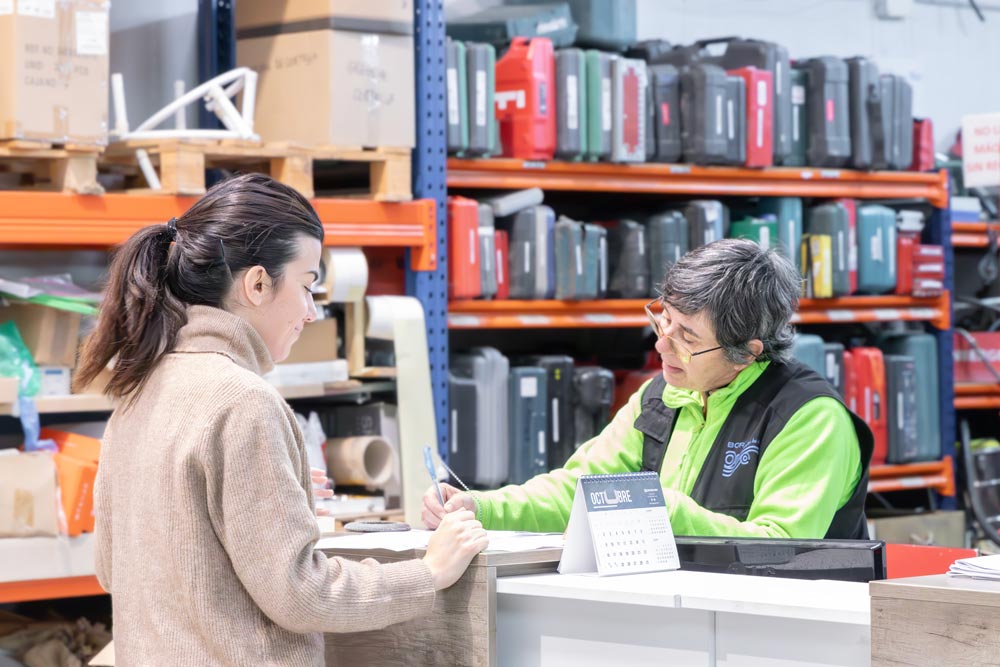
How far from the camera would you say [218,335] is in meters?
2.19

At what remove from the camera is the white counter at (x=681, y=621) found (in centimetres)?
207

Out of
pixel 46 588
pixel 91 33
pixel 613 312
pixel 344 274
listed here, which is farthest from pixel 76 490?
pixel 613 312

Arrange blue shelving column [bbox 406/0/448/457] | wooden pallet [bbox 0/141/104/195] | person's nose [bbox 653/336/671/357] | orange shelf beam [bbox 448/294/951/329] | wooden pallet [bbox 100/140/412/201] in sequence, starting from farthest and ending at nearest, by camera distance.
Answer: orange shelf beam [bbox 448/294/951/329], blue shelving column [bbox 406/0/448/457], wooden pallet [bbox 100/140/412/201], wooden pallet [bbox 0/141/104/195], person's nose [bbox 653/336/671/357]

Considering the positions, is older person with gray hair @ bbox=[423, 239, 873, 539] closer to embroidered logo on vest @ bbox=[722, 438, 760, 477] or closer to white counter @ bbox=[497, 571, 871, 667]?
embroidered logo on vest @ bbox=[722, 438, 760, 477]

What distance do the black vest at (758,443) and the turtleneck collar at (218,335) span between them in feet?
4.17

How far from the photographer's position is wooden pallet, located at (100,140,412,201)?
15.0 ft

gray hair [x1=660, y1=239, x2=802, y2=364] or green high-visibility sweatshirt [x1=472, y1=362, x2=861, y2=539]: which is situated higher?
gray hair [x1=660, y1=239, x2=802, y2=364]

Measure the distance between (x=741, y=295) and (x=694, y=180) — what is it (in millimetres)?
3427

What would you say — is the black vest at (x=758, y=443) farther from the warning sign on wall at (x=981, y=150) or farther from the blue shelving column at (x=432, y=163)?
the warning sign on wall at (x=981, y=150)

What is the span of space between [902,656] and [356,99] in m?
3.47

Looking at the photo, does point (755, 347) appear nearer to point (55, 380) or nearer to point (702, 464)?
point (702, 464)

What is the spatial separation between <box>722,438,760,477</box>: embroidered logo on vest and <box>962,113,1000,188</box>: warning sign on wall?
5357mm

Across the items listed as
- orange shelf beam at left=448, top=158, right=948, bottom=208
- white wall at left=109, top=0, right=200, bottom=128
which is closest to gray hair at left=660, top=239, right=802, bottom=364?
orange shelf beam at left=448, top=158, right=948, bottom=208

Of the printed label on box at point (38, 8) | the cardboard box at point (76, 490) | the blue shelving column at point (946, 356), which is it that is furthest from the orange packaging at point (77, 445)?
the blue shelving column at point (946, 356)
